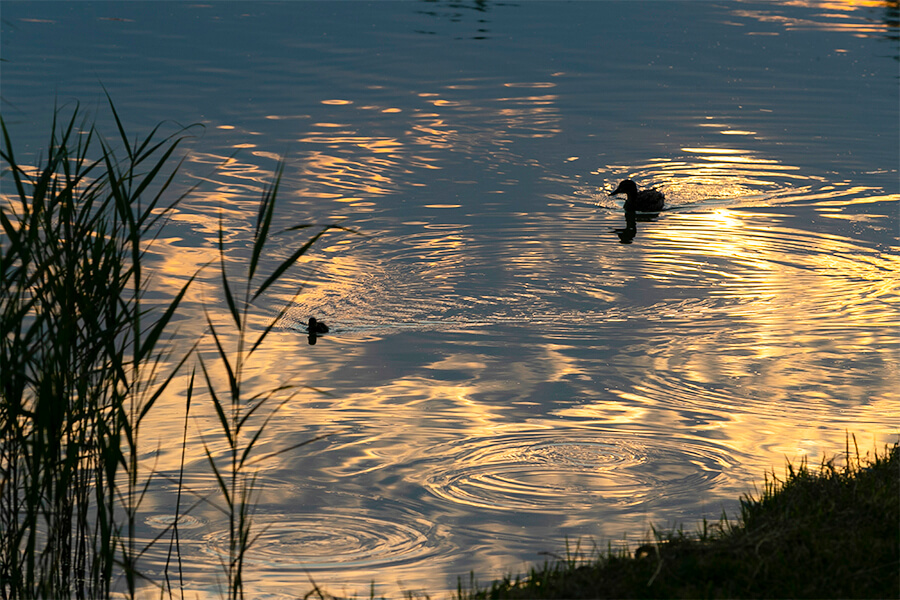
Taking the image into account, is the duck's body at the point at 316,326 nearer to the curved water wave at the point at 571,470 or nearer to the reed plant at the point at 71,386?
the curved water wave at the point at 571,470

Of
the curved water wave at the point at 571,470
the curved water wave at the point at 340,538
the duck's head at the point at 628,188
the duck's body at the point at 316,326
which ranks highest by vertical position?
the duck's head at the point at 628,188

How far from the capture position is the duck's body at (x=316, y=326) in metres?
9.68

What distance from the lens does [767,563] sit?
514 centimetres

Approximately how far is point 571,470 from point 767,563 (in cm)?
239

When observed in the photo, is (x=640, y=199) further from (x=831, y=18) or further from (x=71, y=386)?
(x=831, y=18)

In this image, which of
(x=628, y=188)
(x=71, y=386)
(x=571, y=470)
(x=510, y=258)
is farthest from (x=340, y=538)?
(x=628, y=188)

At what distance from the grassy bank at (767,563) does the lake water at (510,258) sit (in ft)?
0.97

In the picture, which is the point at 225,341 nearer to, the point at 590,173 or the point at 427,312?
the point at 427,312

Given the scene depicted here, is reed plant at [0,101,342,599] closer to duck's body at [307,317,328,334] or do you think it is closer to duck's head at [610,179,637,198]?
duck's body at [307,317,328,334]

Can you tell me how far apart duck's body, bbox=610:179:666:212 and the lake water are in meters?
0.24

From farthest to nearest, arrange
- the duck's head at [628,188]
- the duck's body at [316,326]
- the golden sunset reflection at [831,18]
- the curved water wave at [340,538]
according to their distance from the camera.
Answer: the golden sunset reflection at [831,18] < the duck's head at [628,188] < the duck's body at [316,326] < the curved water wave at [340,538]

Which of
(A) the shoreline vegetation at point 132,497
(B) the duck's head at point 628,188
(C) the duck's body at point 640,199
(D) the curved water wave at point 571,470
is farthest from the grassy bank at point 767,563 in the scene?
(B) the duck's head at point 628,188

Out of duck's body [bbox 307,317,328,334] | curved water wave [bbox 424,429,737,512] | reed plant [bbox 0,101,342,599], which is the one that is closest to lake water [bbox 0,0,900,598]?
curved water wave [bbox 424,429,737,512]

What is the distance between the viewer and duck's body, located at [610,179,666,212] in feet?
44.0
